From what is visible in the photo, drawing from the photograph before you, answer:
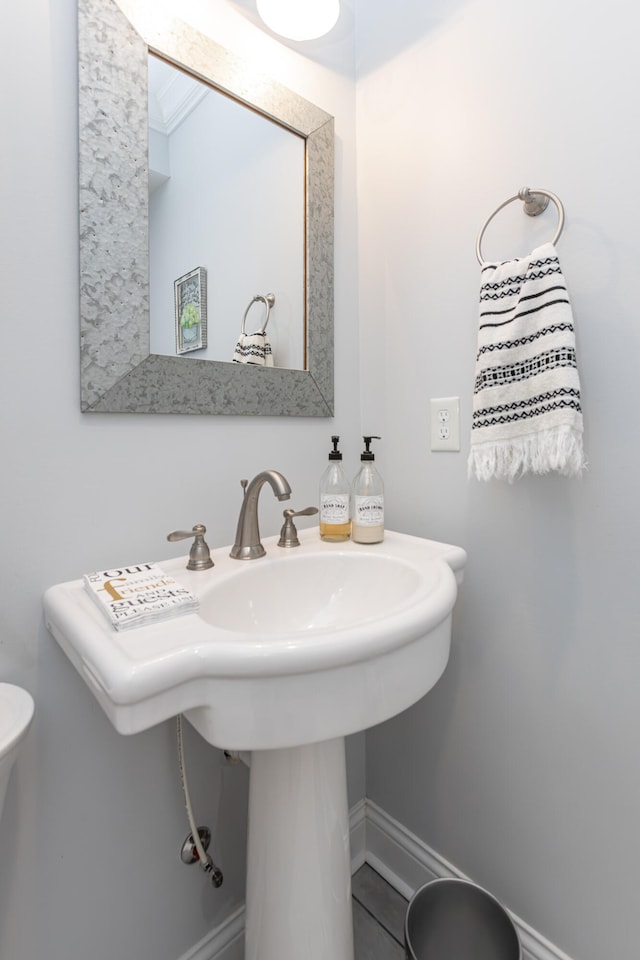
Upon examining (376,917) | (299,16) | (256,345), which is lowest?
(376,917)

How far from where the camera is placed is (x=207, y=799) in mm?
890

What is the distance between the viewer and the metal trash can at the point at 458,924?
87 centimetres

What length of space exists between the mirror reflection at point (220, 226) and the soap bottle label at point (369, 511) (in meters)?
0.34

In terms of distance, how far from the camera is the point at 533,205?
793mm

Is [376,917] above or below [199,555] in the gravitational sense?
below

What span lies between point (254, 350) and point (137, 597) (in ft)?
1.84

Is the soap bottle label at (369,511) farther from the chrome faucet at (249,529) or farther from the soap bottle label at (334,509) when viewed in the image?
the chrome faucet at (249,529)

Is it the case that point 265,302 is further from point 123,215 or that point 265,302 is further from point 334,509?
point 334,509

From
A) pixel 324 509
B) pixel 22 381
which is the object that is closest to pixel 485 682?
pixel 324 509

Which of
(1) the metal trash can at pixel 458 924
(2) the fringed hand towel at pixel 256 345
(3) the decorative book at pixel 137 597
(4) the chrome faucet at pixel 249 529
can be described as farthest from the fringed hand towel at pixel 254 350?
(1) the metal trash can at pixel 458 924

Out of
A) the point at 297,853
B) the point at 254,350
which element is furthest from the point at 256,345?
the point at 297,853

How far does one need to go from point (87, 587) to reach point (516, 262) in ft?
2.89

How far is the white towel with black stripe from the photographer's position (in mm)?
704

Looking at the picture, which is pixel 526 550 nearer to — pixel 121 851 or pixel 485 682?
pixel 485 682
